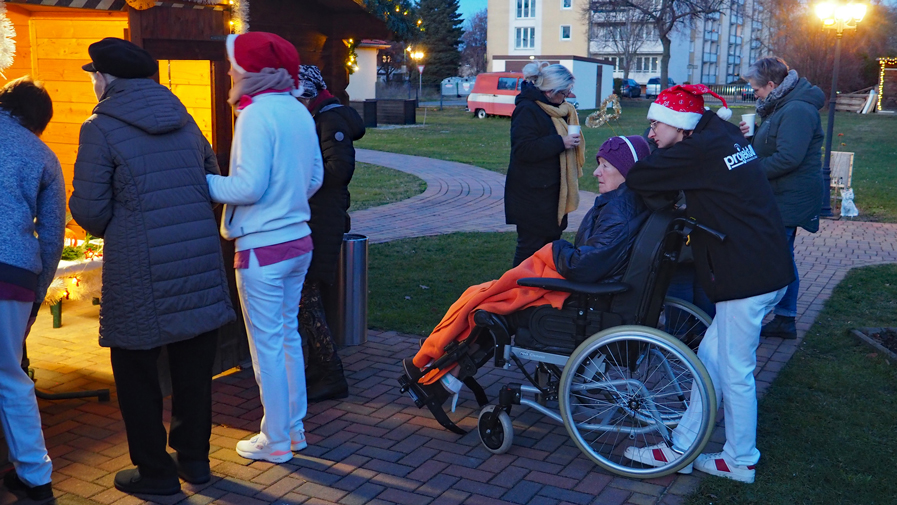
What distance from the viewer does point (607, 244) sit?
12.0ft

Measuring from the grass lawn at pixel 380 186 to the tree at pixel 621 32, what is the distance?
4244 cm

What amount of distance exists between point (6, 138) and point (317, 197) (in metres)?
1.55

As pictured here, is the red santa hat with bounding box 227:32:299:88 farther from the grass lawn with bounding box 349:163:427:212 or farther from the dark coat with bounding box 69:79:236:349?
the grass lawn with bounding box 349:163:427:212

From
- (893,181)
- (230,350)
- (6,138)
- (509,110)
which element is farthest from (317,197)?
(509,110)

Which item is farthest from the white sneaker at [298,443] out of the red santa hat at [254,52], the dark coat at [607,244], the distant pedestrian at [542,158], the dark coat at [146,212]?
the distant pedestrian at [542,158]

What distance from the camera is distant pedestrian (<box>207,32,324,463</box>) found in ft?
11.0

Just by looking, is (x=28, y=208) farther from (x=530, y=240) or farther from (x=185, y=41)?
(x=530, y=240)

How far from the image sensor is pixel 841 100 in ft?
130

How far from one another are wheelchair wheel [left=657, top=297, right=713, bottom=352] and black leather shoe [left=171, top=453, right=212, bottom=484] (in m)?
2.24

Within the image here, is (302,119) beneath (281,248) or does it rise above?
above

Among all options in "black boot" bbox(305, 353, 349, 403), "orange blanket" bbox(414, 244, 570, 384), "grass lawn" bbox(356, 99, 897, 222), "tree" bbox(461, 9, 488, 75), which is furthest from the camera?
"tree" bbox(461, 9, 488, 75)

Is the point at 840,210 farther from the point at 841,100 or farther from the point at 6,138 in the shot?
the point at 841,100

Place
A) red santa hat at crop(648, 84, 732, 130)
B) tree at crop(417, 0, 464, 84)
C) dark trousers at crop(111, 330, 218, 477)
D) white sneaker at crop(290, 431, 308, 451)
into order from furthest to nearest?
tree at crop(417, 0, 464, 84) < white sneaker at crop(290, 431, 308, 451) < red santa hat at crop(648, 84, 732, 130) < dark trousers at crop(111, 330, 218, 477)

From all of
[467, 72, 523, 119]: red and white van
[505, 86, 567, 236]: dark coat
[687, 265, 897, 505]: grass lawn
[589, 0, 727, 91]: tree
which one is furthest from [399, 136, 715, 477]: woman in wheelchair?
[589, 0, 727, 91]: tree
